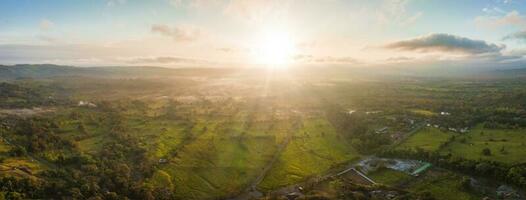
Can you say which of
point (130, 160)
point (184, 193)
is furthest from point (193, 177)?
point (130, 160)

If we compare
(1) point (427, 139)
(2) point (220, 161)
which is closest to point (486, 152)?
(1) point (427, 139)

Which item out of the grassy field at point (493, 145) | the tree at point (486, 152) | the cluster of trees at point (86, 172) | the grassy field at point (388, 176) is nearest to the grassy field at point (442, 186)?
the grassy field at point (388, 176)

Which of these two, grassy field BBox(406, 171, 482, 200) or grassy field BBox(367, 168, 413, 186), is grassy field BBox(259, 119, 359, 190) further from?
grassy field BBox(406, 171, 482, 200)

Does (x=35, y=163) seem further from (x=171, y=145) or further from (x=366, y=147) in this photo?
(x=366, y=147)

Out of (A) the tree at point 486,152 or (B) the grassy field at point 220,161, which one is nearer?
(B) the grassy field at point 220,161

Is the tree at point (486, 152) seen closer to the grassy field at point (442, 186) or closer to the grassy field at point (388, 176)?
the grassy field at point (442, 186)

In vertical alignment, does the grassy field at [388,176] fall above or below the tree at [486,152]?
below

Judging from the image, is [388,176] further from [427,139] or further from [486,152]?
[427,139]
